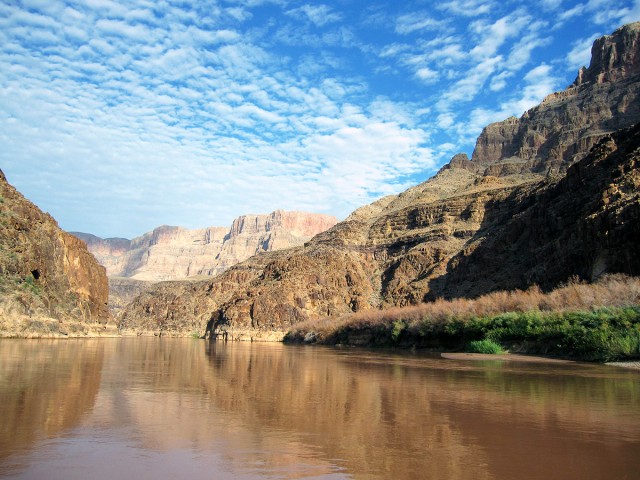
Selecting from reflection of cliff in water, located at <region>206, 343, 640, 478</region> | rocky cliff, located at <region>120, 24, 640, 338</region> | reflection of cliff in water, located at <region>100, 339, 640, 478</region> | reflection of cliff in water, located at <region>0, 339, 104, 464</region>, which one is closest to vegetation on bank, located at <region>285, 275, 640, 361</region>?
rocky cliff, located at <region>120, 24, 640, 338</region>

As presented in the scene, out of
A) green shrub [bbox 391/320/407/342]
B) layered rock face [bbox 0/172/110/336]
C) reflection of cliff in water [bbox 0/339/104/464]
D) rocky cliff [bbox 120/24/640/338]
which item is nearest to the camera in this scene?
reflection of cliff in water [bbox 0/339/104/464]

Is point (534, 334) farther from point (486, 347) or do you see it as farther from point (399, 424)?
point (399, 424)

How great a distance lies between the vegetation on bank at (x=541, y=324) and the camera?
90.3 ft

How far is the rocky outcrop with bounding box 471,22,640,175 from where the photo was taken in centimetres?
12412

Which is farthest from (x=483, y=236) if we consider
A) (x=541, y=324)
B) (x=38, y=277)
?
(x=38, y=277)

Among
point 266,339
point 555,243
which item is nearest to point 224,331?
point 266,339

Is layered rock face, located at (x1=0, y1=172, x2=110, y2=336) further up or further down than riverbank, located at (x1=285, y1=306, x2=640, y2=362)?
further up

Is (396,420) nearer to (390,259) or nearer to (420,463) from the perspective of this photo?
(420,463)

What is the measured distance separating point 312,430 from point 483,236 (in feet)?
278

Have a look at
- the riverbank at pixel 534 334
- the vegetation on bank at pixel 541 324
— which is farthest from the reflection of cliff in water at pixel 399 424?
the vegetation on bank at pixel 541 324

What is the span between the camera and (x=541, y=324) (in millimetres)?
34875

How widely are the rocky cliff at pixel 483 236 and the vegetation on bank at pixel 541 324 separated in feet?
30.7

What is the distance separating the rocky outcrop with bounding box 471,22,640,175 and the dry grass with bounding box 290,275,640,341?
65.5m

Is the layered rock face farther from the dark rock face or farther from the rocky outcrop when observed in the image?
the rocky outcrop
